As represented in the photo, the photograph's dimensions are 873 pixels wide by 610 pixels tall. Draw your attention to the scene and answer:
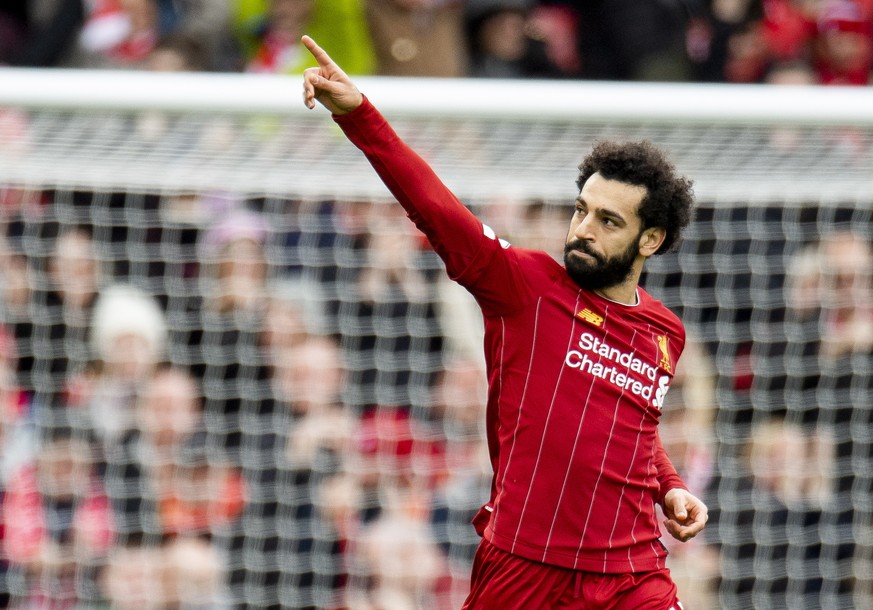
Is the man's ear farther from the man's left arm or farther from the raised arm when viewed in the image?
the raised arm

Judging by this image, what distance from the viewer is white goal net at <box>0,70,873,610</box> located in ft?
16.6

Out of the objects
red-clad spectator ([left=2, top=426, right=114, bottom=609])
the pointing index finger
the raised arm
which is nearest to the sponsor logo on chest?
the raised arm

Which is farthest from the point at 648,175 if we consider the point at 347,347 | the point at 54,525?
the point at 54,525

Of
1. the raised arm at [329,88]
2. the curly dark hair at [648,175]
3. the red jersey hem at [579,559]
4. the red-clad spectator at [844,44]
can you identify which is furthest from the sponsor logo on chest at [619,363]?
the red-clad spectator at [844,44]

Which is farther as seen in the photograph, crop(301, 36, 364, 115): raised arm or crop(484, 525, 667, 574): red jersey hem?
crop(484, 525, 667, 574): red jersey hem

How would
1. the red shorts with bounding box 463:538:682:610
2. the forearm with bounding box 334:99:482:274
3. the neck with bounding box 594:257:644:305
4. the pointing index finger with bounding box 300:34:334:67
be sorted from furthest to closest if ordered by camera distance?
1. the neck with bounding box 594:257:644:305
2. the red shorts with bounding box 463:538:682:610
3. the forearm with bounding box 334:99:482:274
4. the pointing index finger with bounding box 300:34:334:67

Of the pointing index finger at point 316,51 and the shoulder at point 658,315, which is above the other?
the pointing index finger at point 316,51

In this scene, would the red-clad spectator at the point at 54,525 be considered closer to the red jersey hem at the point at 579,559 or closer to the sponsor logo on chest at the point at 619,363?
the red jersey hem at the point at 579,559

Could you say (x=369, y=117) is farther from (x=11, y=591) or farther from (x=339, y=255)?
(x=11, y=591)

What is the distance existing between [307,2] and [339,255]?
1.68 meters

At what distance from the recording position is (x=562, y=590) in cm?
308

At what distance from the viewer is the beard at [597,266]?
309 centimetres

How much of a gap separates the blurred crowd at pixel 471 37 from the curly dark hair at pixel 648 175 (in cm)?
335

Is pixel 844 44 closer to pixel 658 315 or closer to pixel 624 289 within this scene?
pixel 658 315
